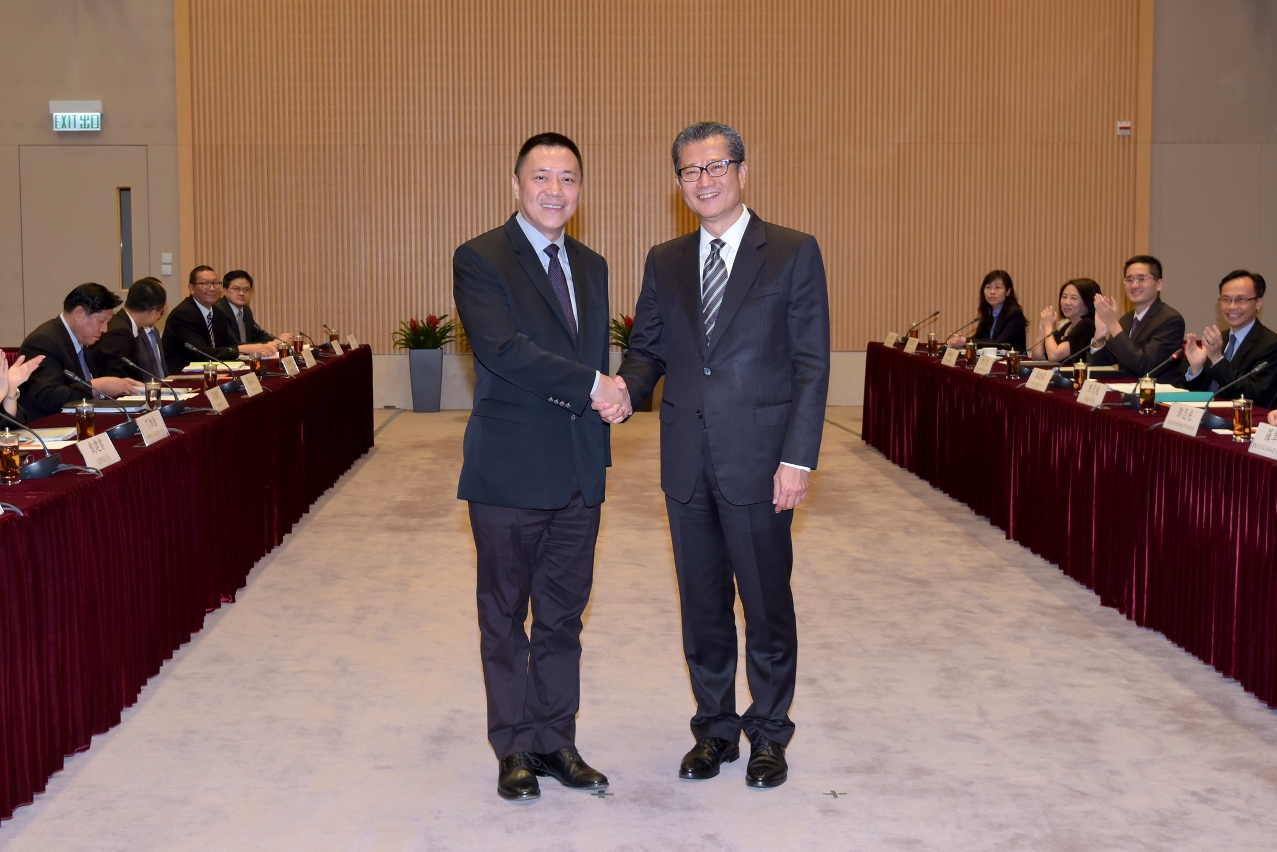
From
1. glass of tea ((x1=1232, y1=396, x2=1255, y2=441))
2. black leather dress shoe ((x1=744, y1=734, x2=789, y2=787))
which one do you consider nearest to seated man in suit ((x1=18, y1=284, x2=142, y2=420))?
black leather dress shoe ((x1=744, y1=734, x2=789, y2=787))

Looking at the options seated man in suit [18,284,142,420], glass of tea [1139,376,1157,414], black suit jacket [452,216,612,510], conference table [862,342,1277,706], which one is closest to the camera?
black suit jacket [452,216,612,510]

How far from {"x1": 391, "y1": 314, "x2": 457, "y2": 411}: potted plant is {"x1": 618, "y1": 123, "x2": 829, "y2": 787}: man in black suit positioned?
314 inches

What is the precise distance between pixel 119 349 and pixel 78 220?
17.3 feet

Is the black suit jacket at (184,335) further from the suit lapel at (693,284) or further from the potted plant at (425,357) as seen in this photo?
the suit lapel at (693,284)

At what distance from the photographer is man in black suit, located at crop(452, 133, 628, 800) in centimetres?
259

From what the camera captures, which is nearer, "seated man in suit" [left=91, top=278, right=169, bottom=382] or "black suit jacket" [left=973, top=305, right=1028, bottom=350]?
"seated man in suit" [left=91, top=278, right=169, bottom=382]

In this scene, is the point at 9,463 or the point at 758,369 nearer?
the point at 758,369

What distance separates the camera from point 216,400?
4777mm

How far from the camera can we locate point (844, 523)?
605 centimetres

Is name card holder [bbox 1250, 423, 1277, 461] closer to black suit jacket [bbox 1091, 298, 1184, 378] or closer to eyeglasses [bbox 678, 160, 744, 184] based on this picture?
eyeglasses [bbox 678, 160, 744, 184]

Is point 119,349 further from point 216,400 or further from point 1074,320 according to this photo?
point 1074,320

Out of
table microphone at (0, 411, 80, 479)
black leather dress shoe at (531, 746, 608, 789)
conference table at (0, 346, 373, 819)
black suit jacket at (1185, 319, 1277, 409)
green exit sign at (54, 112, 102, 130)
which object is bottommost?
black leather dress shoe at (531, 746, 608, 789)

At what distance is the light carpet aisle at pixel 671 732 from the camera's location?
2.61 meters

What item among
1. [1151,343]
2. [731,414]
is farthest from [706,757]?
[1151,343]
